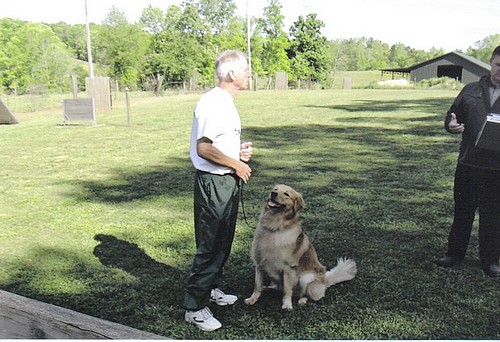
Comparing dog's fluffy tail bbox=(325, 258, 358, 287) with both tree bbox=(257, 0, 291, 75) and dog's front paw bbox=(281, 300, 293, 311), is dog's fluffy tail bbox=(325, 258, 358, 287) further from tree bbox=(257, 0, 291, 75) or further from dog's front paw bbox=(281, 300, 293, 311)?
tree bbox=(257, 0, 291, 75)

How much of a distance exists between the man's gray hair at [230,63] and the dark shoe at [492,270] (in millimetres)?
2117

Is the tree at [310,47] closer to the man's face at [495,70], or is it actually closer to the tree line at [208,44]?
the tree line at [208,44]

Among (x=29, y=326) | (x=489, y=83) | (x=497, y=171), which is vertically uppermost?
(x=489, y=83)

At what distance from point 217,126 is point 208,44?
12.1 ft

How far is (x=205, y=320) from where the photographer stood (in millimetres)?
2445

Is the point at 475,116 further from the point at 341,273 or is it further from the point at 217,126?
the point at 217,126

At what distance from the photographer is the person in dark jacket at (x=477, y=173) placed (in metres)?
2.81

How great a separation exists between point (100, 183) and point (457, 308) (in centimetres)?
466

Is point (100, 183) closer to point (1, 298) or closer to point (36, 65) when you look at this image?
point (1, 298)

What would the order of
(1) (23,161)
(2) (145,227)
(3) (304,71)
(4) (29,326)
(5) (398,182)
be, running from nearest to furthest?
(4) (29,326), (2) (145,227), (5) (398,182), (3) (304,71), (1) (23,161)

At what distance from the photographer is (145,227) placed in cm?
427

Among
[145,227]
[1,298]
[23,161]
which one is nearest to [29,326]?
[1,298]

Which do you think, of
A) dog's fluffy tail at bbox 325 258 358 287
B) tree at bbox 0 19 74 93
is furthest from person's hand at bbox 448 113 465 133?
tree at bbox 0 19 74 93

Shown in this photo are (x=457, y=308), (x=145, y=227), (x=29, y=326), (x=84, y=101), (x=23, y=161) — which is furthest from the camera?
(x=84, y=101)
